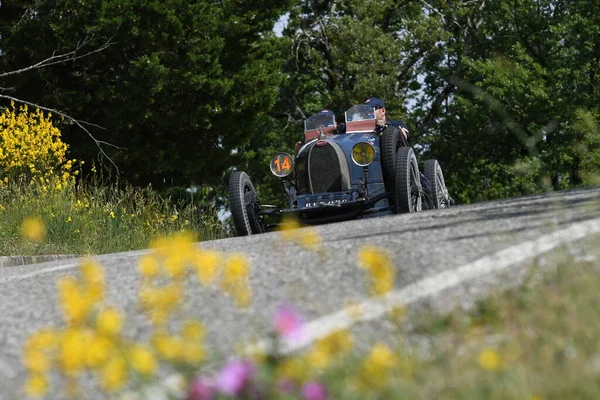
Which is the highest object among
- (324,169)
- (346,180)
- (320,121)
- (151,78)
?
(151,78)

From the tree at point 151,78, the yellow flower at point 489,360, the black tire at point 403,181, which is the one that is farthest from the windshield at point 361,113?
the yellow flower at point 489,360

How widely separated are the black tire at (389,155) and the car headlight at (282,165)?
105 cm

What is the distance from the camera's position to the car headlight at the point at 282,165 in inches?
463

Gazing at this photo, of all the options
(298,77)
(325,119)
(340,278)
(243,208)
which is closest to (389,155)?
(325,119)

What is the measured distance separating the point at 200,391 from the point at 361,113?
923 centimetres

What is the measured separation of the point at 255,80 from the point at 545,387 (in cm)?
1770

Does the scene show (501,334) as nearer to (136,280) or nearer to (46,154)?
(136,280)

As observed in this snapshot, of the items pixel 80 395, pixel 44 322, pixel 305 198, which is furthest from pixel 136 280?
pixel 305 198

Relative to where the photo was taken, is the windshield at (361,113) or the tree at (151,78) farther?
the tree at (151,78)

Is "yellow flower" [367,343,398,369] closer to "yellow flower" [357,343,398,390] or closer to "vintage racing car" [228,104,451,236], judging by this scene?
"yellow flower" [357,343,398,390]

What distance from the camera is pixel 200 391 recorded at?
3.01 meters

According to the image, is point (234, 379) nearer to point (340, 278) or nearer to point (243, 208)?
point (340, 278)

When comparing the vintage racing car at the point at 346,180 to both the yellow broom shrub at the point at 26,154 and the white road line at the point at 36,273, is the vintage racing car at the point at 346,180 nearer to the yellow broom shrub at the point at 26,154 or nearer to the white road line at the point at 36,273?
the white road line at the point at 36,273

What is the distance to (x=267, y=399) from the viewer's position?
3051 millimetres
